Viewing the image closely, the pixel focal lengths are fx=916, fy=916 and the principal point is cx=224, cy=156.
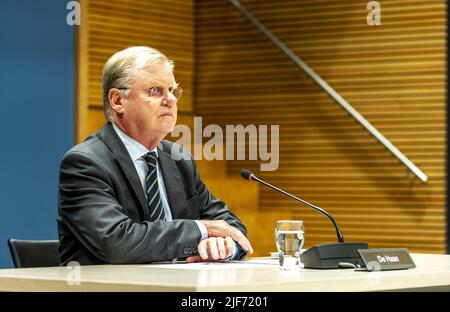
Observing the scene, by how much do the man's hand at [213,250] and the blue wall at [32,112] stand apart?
120 inches

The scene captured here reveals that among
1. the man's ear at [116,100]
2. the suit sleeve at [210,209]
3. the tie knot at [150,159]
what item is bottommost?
the suit sleeve at [210,209]

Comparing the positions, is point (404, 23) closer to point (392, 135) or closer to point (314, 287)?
point (392, 135)

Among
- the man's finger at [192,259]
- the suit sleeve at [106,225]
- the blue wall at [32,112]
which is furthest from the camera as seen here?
the blue wall at [32,112]

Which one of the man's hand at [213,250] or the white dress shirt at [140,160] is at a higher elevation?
the white dress shirt at [140,160]

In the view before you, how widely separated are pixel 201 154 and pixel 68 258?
12.0 feet

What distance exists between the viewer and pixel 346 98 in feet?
22.5

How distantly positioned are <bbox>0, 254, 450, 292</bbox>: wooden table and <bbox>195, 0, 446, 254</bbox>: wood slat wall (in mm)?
→ 3717

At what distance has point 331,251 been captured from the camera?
111 inches

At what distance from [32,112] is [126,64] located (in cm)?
279

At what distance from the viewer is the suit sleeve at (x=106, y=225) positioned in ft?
9.68

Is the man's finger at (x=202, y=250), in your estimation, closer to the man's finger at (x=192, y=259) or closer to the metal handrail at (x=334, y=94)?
the man's finger at (x=192, y=259)

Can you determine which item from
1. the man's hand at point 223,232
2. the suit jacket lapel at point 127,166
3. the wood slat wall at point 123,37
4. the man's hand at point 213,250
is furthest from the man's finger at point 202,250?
the wood slat wall at point 123,37

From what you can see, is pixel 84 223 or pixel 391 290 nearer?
pixel 391 290

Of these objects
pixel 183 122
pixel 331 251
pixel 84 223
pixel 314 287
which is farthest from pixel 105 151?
pixel 183 122
